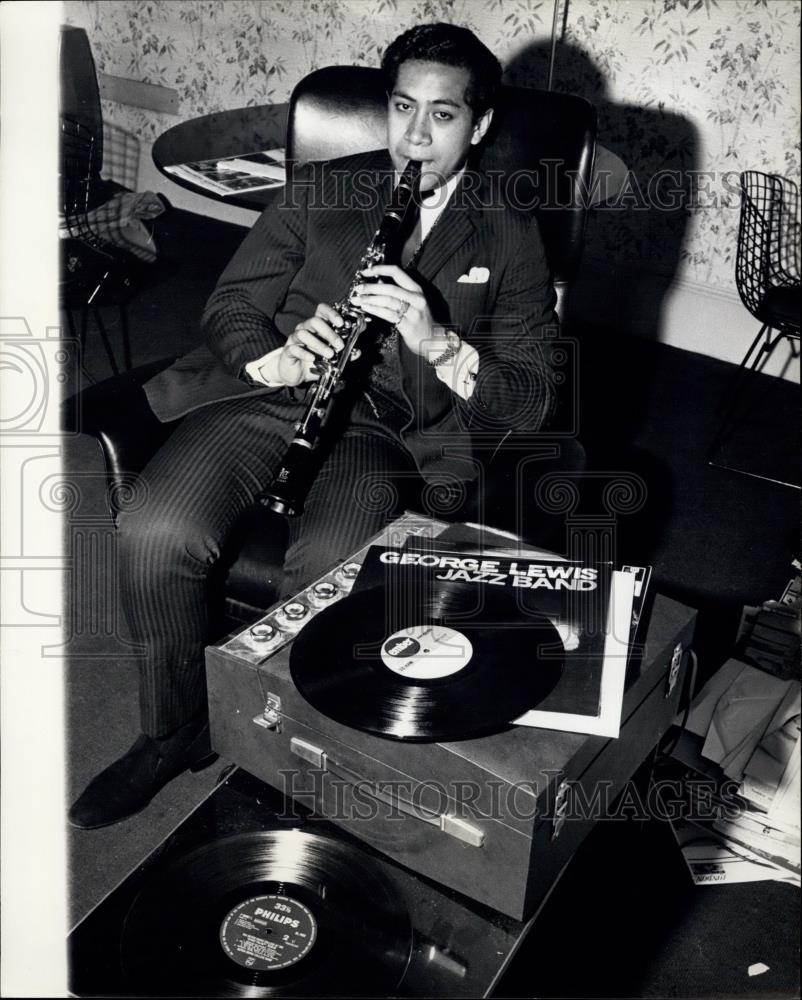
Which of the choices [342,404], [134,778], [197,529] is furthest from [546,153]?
[134,778]

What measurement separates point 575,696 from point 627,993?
52 centimetres

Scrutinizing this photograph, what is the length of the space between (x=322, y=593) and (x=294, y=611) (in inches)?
2.0

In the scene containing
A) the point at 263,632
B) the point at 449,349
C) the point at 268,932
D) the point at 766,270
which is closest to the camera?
the point at 268,932

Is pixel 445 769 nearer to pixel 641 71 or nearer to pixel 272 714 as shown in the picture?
pixel 272 714

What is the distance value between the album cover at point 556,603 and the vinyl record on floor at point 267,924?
0.80ft

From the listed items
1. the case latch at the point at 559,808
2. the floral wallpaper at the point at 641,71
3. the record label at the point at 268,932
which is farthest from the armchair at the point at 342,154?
the floral wallpaper at the point at 641,71

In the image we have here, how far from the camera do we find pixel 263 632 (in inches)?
45.3

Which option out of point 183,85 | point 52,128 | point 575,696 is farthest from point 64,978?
point 183,85

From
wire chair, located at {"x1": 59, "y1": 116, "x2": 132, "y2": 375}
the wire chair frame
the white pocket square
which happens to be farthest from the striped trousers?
the wire chair frame

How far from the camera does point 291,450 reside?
1.50 metres

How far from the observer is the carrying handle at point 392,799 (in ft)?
3.22

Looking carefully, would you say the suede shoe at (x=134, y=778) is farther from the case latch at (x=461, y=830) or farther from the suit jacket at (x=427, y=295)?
the case latch at (x=461, y=830)

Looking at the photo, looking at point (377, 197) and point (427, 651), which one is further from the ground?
point (377, 197)

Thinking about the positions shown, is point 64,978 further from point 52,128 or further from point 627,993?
point 52,128
